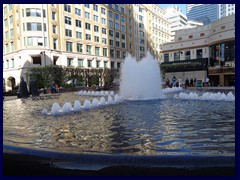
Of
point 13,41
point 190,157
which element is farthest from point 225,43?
point 13,41

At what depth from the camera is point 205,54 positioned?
136 feet

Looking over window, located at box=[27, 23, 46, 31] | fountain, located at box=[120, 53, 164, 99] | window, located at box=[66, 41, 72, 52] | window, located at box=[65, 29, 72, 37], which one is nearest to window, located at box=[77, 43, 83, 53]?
window, located at box=[66, 41, 72, 52]

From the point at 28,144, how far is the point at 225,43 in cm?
3762

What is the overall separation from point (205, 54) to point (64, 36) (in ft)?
96.1

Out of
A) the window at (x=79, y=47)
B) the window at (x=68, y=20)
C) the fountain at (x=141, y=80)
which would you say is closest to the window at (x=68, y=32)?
the window at (x=68, y=20)

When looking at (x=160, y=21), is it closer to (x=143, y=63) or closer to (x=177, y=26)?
(x=177, y=26)

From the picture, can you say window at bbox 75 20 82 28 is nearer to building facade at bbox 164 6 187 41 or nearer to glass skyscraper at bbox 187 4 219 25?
building facade at bbox 164 6 187 41

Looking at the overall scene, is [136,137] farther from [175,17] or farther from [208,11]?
[208,11]

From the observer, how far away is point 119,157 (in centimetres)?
322

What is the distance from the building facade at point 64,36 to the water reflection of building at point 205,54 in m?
19.3

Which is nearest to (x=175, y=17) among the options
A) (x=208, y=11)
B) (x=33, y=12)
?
(x=208, y=11)

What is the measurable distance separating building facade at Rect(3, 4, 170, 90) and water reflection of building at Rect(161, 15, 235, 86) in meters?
19.3

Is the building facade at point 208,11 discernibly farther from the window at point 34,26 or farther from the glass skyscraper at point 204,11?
the window at point 34,26

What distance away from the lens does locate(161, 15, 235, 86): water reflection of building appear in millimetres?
35531
